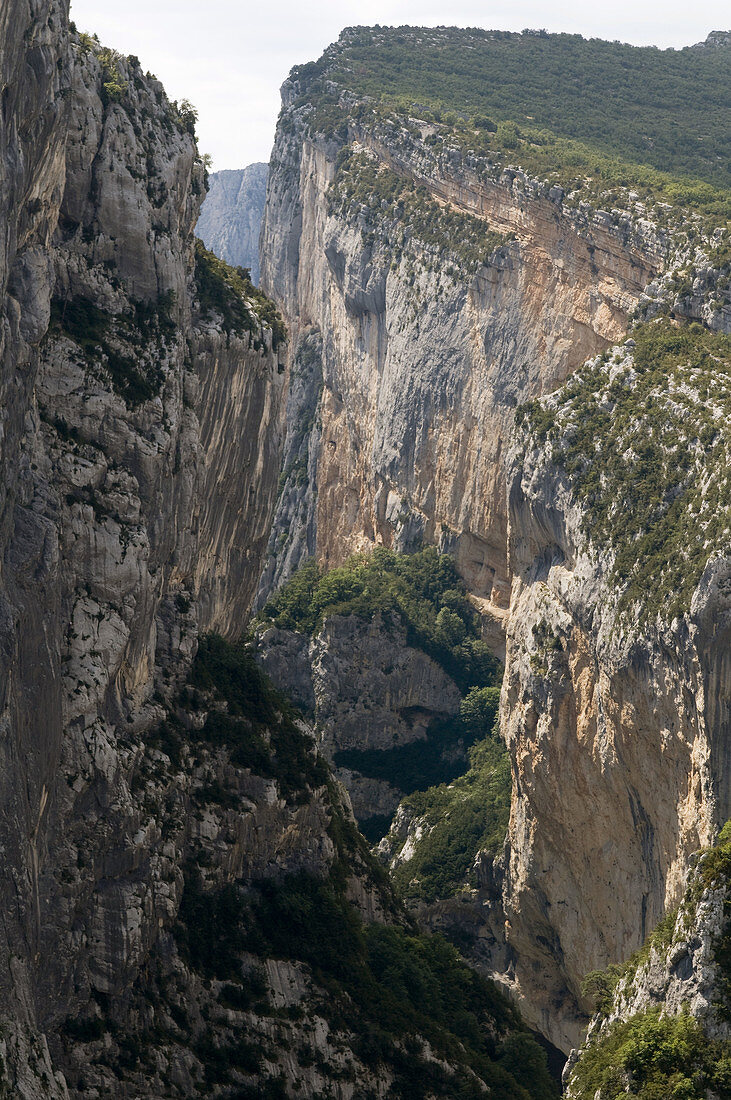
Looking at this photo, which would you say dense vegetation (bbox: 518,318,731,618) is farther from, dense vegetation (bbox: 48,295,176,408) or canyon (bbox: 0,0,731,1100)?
dense vegetation (bbox: 48,295,176,408)

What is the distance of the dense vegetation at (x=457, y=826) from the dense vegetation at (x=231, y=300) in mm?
36748

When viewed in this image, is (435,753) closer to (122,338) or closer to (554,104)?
(122,338)

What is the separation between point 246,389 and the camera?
213ft

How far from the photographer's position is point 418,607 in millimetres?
109500

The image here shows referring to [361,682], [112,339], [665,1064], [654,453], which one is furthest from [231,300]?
[361,682]

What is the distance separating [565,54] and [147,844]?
13205 cm

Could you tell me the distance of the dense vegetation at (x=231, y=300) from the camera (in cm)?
6228

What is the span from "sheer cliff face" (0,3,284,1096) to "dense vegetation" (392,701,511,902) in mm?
36312

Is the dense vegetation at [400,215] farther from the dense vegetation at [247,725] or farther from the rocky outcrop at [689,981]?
the rocky outcrop at [689,981]

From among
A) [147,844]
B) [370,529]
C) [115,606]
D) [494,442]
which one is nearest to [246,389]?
[115,606]

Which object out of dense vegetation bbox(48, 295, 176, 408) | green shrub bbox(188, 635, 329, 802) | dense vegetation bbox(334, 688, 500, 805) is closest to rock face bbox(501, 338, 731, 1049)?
dense vegetation bbox(334, 688, 500, 805)

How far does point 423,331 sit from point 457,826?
128ft

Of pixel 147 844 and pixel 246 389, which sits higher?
pixel 246 389

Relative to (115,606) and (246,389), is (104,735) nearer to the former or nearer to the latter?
(115,606)
